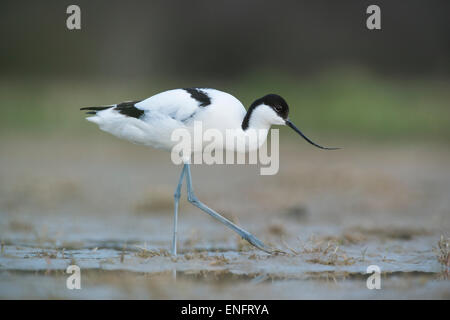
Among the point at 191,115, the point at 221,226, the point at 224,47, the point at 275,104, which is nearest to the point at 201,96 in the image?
the point at 191,115

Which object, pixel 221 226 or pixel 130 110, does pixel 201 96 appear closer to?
pixel 130 110

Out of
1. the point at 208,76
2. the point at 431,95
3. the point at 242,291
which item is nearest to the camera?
the point at 242,291

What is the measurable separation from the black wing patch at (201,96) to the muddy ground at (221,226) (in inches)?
42.2

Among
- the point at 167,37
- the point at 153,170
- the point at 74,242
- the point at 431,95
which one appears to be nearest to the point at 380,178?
the point at 153,170

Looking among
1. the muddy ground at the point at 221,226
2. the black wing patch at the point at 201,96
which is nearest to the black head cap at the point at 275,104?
the black wing patch at the point at 201,96

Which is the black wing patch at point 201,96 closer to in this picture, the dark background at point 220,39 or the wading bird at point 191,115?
the wading bird at point 191,115

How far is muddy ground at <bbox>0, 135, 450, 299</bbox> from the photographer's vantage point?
485 centimetres

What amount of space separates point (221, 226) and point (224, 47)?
36.1ft

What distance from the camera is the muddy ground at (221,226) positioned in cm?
485

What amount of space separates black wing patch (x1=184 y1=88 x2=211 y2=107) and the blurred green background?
9703 mm

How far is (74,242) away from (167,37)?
40.9 ft

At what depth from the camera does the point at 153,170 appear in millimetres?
11344

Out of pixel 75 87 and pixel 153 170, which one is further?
pixel 75 87

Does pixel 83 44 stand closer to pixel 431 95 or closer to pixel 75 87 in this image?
pixel 75 87
